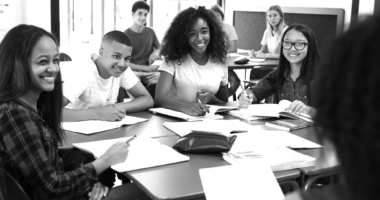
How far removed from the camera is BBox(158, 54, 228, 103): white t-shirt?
2.81m

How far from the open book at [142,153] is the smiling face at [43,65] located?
287mm

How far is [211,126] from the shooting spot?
82.7 inches

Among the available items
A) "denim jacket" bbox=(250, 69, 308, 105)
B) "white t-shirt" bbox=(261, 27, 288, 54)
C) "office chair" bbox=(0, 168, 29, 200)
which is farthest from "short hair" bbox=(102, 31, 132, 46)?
"white t-shirt" bbox=(261, 27, 288, 54)

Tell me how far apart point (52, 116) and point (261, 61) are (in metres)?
3.72

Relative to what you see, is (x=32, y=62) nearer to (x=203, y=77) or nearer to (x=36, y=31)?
(x=36, y=31)

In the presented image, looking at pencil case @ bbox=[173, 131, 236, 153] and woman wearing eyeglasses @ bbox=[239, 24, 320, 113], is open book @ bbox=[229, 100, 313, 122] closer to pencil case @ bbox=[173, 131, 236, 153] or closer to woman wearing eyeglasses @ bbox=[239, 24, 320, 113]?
woman wearing eyeglasses @ bbox=[239, 24, 320, 113]

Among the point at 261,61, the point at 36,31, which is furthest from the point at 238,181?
the point at 261,61

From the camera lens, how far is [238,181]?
1.42m

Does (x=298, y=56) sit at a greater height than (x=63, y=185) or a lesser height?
greater

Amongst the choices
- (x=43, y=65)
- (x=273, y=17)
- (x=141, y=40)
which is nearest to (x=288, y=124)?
(x=43, y=65)

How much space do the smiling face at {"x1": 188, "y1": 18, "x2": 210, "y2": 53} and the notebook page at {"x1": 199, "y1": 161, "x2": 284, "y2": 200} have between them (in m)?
1.37

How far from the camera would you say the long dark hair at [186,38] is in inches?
110

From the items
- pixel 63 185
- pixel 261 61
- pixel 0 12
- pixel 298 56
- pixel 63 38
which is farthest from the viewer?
pixel 63 38

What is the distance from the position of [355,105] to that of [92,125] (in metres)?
1.75
